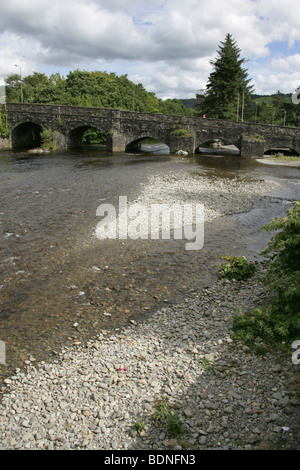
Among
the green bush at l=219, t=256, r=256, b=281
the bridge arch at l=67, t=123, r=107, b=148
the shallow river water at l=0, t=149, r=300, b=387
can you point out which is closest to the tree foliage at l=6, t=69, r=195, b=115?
the bridge arch at l=67, t=123, r=107, b=148

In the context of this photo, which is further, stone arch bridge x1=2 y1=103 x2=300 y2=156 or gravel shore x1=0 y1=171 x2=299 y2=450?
stone arch bridge x1=2 y1=103 x2=300 y2=156

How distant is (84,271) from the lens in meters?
11.5

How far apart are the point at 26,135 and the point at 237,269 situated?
150 ft

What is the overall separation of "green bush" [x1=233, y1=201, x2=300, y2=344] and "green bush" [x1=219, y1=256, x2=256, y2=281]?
2618 mm

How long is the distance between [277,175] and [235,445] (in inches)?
1173

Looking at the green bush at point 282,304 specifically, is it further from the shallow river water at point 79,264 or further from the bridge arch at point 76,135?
the bridge arch at point 76,135

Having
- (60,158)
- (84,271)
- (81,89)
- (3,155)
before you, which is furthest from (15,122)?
(84,271)

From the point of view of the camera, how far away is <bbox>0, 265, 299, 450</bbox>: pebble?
5.41m

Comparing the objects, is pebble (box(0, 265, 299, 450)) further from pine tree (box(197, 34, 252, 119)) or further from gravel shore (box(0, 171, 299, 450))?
pine tree (box(197, 34, 252, 119))

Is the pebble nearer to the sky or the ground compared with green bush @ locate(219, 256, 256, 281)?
nearer to the ground

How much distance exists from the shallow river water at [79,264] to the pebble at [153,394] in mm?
877

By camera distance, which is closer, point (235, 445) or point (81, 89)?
point (235, 445)

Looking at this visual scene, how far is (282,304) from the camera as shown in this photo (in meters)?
7.92
